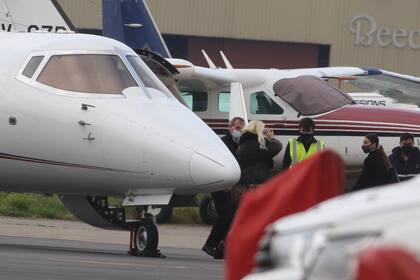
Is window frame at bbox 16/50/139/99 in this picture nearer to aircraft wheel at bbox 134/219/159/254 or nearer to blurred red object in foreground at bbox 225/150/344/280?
aircraft wheel at bbox 134/219/159/254

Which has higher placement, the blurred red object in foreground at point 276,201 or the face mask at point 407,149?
the blurred red object in foreground at point 276,201

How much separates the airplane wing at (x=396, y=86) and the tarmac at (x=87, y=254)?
2138 cm

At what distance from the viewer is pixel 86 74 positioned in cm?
1689

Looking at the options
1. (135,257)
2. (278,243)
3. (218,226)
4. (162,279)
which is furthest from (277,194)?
(218,226)

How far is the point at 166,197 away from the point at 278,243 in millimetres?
10511

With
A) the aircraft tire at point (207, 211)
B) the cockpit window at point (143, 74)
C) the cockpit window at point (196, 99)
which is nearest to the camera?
the cockpit window at point (143, 74)

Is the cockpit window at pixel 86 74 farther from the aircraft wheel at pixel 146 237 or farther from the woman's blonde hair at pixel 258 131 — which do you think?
the woman's blonde hair at pixel 258 131

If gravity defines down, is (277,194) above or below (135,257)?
above

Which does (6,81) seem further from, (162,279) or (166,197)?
(162,279)

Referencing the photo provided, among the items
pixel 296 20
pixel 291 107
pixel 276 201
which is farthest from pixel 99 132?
pixel 296 20

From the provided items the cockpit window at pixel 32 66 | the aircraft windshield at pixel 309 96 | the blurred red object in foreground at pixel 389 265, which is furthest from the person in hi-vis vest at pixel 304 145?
the blurred red object in foreground at pixel 389 265

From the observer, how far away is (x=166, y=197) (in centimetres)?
1647

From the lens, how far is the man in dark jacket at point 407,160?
69.7 ft

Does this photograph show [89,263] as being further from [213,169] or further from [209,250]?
[209,250]
